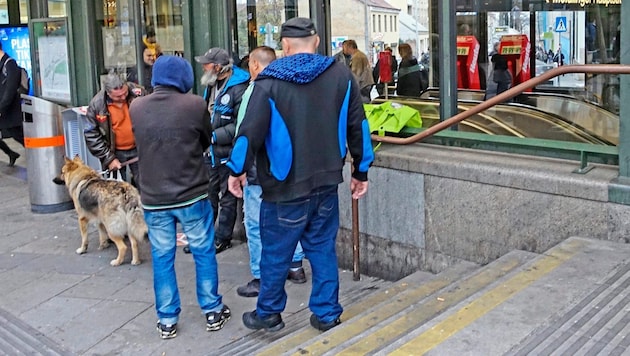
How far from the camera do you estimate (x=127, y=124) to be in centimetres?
703

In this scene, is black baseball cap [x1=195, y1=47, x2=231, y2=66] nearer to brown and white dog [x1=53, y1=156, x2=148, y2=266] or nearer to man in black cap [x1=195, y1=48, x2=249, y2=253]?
man in black cap [x1=195, y1=48, x2=249, y2=253]

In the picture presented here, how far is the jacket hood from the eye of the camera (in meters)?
3.99

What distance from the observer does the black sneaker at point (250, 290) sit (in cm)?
544

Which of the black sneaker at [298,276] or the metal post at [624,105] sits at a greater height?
the metal post at [624,105]

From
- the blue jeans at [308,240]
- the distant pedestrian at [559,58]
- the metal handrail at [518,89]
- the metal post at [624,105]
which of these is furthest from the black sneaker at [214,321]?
the distant pedestrian at [559,58]

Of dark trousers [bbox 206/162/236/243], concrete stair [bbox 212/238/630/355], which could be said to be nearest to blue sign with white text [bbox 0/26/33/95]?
dark trousers [bbox 206/162/236/243]

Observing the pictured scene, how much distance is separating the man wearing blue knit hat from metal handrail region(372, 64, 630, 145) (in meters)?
1.53

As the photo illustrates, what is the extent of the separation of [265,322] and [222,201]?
2063mm

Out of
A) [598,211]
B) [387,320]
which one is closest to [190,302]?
[387,320]

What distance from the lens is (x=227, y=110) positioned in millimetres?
5582

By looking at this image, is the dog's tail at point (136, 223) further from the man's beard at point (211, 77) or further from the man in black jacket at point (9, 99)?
the man in black jacket at point (9, 99)

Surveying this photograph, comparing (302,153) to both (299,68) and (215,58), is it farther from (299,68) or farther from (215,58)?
(215,58)

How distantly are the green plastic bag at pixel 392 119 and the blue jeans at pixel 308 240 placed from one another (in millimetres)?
1814

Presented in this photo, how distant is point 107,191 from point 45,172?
2.30m
